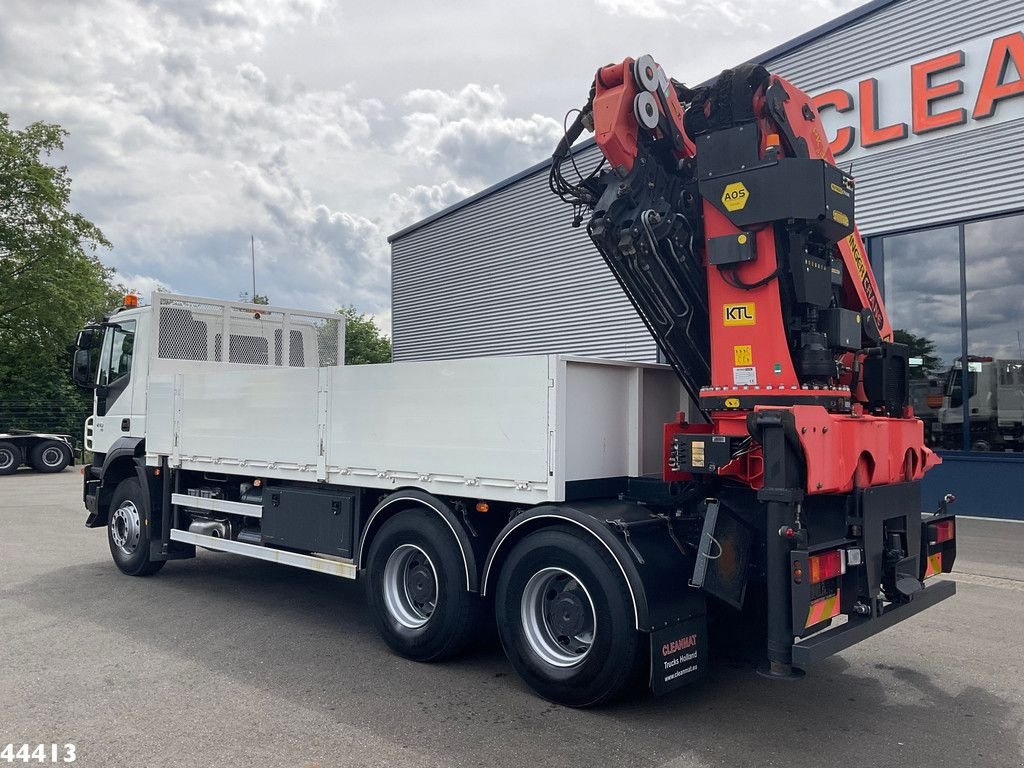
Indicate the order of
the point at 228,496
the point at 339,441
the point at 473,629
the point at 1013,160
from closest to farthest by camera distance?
the point at 473,629
the point at 339,441
the point at 228,496
the point at 1013,160

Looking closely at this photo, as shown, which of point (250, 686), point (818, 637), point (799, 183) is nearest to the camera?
point (818, 637)

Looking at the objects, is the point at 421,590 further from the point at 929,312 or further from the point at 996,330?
the point at 929,312

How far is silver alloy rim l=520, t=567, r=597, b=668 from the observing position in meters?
4.86

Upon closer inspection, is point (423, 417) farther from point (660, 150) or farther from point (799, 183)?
point (799, 183)

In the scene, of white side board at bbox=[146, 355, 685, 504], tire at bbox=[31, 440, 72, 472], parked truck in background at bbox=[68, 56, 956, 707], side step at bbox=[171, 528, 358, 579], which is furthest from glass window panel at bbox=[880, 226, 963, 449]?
tire at bbox=[31, 440, 72, 472]

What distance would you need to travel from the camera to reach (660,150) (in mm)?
5457

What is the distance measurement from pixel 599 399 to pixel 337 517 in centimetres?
238

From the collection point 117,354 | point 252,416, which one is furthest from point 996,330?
point 117,354

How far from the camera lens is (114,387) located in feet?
30.1

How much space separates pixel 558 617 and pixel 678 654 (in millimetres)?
729

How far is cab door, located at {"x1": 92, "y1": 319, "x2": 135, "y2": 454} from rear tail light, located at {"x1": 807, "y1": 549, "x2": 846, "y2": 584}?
7079 millimetres

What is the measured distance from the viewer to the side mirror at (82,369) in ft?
30.3

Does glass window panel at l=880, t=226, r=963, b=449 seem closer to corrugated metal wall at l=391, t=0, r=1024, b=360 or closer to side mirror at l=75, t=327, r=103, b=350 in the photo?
corrugated metal wall at l=391, t=0, r=1024, b=360

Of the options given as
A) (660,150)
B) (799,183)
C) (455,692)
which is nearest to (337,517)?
(455,692)
